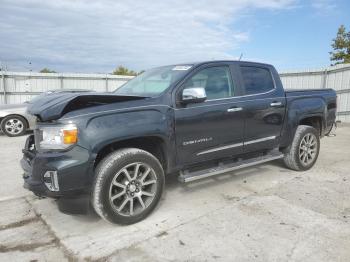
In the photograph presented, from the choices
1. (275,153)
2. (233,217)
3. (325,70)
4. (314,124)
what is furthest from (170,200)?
(325,70)

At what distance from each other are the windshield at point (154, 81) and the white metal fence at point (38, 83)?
13062 mm

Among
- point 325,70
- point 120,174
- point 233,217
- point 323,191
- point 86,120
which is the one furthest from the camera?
point 325,70

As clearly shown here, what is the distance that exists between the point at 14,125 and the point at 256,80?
26.4 feet

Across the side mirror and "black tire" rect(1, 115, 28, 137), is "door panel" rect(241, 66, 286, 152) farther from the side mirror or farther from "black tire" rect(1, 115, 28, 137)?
"black tire" rect(1, 115, 28, 137)

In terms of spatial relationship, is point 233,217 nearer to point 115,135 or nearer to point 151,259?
point 151,259

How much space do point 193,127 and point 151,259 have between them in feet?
5.31

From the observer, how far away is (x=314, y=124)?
566 centimetres

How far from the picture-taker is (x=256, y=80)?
473 cm

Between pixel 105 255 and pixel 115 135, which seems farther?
pixel 115 135

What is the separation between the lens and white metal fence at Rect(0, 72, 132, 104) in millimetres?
15516

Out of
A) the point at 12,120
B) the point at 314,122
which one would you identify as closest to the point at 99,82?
the point at 12,120

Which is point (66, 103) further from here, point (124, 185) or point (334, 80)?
point (334, 80)

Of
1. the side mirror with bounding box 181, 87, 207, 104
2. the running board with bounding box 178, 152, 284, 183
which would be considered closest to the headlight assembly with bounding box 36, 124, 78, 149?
the side mirror with bounding box 181, 87, 207, 104

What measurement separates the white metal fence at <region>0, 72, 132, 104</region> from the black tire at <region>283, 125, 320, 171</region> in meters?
14.3
